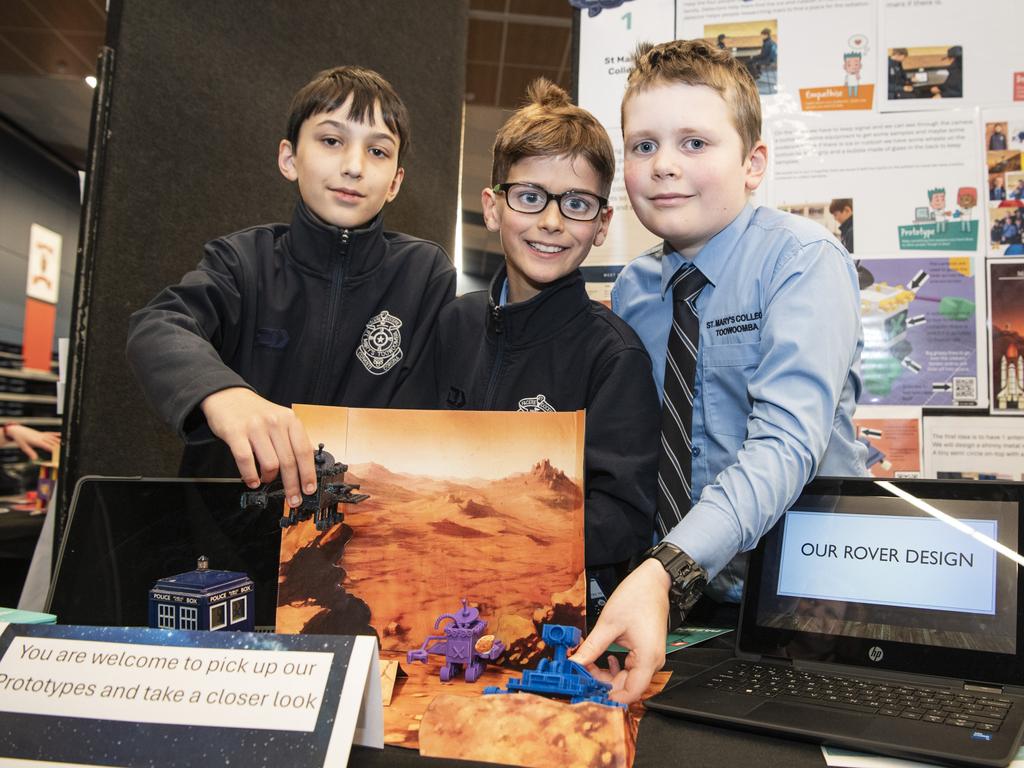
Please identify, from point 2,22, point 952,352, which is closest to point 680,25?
point 952,352

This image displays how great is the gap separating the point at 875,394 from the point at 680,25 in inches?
39.0

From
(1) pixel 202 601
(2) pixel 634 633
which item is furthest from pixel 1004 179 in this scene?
(1) pixel 202 601

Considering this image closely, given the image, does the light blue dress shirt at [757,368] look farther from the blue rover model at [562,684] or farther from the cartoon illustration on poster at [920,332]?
the cartoon illustration on poster at [920,332]

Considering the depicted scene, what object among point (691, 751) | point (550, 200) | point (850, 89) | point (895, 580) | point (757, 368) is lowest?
point (691, 751)

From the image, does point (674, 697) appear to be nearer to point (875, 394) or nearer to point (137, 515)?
point (137, 515)

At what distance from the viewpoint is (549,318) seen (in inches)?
43.9

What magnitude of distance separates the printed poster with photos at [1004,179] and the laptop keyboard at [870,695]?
4.46 feet

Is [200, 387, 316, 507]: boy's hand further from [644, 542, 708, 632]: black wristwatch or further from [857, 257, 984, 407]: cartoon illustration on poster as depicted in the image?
[857, 257, 984, 407]: cartoon illustration on poster

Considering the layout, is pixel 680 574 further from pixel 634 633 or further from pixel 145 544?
pixel 145 544

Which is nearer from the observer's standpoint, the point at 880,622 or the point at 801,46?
the point at 880,622

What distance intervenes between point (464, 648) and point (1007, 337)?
5.00ft

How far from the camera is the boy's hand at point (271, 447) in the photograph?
74 centimetres

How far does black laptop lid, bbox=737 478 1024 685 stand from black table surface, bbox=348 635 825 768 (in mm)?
190

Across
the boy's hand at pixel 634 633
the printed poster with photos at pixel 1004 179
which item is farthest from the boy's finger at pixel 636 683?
the printed poster with photos at pixel 1004 179
